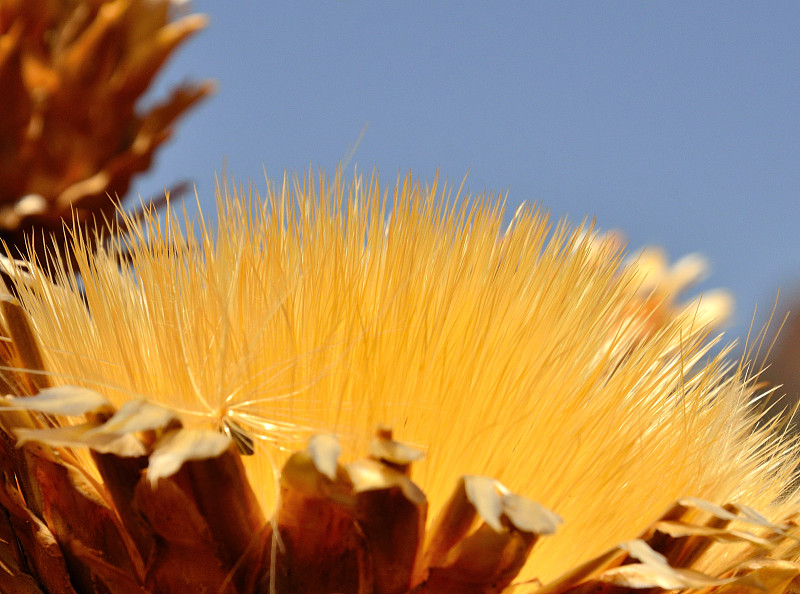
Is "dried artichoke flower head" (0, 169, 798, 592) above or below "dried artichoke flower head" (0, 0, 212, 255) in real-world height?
below

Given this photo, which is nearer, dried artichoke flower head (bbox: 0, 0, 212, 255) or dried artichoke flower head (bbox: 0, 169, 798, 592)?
dried artichoke flower head (bbox: 0, 169, 798, 592)

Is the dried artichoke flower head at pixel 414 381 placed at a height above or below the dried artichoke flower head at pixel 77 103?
below

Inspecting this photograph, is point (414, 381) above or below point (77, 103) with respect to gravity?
below

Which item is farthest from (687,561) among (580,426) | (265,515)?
(265,515)

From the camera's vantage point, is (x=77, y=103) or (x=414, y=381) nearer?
(x=414, y=381)

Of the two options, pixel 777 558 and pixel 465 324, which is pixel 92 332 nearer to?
pixel 465 324
